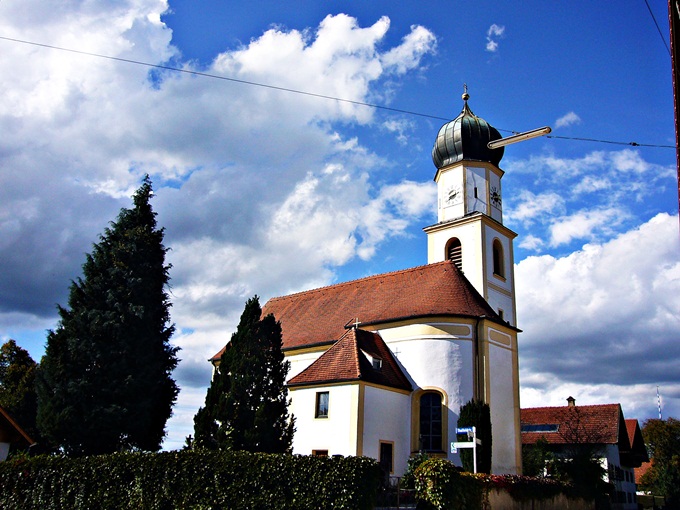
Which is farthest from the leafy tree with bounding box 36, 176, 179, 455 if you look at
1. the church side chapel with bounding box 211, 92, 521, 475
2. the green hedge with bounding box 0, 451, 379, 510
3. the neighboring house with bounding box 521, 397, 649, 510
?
the neighboring house with bounding box 521, 397, 649, 510

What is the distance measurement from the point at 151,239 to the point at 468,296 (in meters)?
14.8

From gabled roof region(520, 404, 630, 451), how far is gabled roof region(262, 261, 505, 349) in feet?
58.3

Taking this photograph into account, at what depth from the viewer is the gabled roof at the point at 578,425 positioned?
43031 millimetres

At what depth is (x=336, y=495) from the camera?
47.7ft

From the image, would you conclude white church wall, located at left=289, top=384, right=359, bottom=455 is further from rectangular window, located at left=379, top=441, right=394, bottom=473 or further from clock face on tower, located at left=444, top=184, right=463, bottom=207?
clock face on tower, located at left=444, top=184, right=463, bottom=207

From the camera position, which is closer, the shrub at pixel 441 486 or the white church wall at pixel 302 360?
the shrub at pixel 441 486

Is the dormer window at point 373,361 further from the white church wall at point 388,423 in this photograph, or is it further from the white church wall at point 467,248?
the white church wall at point 467,248

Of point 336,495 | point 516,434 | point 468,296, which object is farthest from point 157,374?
point 516,434

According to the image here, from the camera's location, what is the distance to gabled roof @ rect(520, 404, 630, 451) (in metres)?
43.0

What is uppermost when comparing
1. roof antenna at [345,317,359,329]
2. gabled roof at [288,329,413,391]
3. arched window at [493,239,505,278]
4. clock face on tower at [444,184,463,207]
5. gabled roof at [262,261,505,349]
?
clock face on tower at [444,184,463,207]

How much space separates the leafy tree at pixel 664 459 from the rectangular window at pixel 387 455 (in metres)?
26.3

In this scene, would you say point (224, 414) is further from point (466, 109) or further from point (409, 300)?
point (466, 109)

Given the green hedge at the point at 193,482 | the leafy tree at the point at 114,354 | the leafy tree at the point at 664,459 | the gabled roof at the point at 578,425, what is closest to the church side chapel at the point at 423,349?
the leafy tree at the point at 114,354

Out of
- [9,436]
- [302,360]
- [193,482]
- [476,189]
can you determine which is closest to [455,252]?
[476,189]
